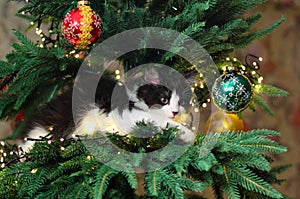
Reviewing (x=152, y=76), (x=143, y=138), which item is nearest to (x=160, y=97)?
(x=152, y=76)

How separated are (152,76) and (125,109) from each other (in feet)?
0.27

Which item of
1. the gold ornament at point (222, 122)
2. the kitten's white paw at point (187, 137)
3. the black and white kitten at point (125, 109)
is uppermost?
the black and white kitten at point (125, 109)

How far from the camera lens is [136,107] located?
2.90 feet

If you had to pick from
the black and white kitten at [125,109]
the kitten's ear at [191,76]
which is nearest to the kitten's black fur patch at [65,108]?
the black and white kitten at [125,109]

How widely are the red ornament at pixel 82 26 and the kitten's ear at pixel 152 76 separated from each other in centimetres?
13

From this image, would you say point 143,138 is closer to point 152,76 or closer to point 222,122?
point 152,76

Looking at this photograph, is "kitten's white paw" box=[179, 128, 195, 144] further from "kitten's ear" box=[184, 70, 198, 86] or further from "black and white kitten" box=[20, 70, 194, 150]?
"kitten's ear" box=[184, 70, 198, 86]

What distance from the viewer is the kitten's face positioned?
0.88 metres

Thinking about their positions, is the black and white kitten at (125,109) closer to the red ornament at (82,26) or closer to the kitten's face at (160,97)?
the kitten's face at (160,97)

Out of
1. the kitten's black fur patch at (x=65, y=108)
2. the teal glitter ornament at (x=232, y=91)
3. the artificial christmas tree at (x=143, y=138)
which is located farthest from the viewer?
the kitten's black fur patch at (x=65, y=108)

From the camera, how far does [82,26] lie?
77 centimetres

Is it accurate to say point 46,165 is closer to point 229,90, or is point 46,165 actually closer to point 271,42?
point 229,90

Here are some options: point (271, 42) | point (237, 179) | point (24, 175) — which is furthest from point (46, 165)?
point (271, 42)

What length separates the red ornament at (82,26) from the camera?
30.3 inches
